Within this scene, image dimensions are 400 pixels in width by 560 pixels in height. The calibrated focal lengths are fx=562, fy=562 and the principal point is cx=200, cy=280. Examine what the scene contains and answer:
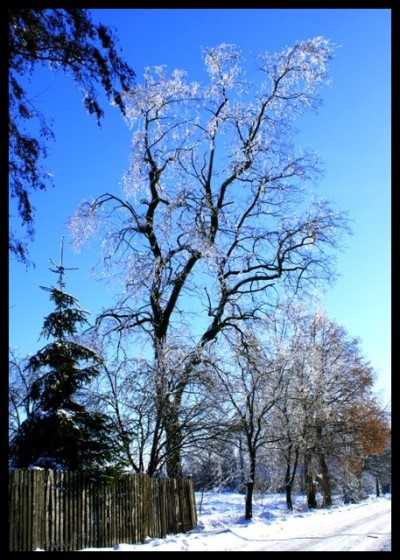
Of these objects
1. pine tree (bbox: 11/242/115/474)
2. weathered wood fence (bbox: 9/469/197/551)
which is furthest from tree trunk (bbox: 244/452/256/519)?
pine tree (bbox: 11/242/115/474)

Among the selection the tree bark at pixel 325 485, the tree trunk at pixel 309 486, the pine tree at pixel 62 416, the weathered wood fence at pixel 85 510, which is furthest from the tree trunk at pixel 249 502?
the tree bark at pixel 325 485

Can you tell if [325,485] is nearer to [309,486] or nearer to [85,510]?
[309,486]

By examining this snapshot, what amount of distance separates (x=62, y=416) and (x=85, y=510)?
1862 mm

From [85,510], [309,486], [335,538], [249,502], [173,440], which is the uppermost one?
[173,440]

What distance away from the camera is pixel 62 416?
11.2m

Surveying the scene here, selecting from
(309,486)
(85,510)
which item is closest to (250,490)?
(85,510)

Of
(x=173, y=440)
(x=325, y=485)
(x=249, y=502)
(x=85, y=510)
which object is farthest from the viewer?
(x=325, y=485)

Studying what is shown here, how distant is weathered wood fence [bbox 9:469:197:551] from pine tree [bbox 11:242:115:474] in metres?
0.62

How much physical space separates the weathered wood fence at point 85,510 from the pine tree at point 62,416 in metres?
0.62

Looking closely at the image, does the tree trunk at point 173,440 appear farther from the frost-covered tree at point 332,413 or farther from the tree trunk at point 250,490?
the frost-covered tree at point 332,413

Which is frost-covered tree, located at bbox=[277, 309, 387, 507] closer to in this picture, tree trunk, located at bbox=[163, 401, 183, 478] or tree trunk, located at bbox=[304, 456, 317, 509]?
tree trunk, located at bbox=[304, 456, 317, 509]

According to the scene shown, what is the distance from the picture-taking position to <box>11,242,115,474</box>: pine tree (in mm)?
11133

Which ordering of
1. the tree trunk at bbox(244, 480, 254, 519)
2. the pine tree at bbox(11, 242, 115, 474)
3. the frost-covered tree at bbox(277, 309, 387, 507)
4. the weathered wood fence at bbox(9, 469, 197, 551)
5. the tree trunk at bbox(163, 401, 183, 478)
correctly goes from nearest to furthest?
the weathered wood fence at bbox(9, 469, 197, 551)
the pine tree at bbox(11, 242, 115, 474)
the tree trunk at bbox(163, 401, 183, 478)
the tree trunk at bbox(244, 480, 254, 519)
the frost-covered tree at bbox(277, 309, 387, 507)
